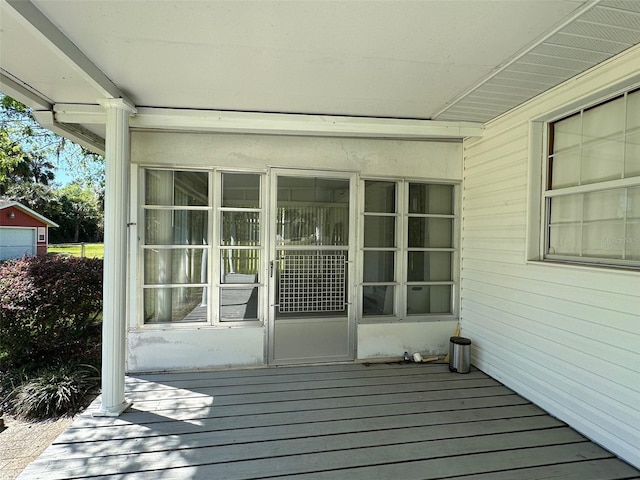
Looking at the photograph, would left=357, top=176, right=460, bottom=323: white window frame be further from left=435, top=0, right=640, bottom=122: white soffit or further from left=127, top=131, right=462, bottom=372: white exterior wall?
left=435, top=0, right=640, bottom=122: white soffit

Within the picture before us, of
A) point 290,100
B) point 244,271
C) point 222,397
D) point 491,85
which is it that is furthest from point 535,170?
point 222,397

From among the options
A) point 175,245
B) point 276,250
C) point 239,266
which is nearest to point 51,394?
point 175,245

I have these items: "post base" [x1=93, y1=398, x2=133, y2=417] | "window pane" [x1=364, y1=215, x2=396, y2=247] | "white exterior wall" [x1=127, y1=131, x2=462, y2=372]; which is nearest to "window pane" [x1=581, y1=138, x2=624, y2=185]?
"white exterior wall" [x1=127, y1=131, x2=462, y2=372]

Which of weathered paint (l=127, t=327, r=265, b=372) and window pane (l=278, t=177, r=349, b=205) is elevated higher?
window pane (l=278, t=177, r=349, b=205)

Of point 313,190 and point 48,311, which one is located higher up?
point 313,190

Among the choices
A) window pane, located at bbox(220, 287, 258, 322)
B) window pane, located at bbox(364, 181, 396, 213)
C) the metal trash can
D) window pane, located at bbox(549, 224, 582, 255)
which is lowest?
the metal trash can

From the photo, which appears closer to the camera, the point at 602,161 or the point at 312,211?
the point at 602,161

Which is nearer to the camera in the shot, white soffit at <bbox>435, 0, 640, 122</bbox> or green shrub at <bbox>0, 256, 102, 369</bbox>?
white soffit at <bbox>435, 0, 640, 122</bbox>

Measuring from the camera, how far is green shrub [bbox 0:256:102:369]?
11.5ft

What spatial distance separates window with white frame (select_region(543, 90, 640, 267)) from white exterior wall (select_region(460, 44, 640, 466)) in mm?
127

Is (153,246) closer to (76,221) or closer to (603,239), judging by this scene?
(603,239)

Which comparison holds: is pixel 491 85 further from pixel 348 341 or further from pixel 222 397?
pixel 222 397

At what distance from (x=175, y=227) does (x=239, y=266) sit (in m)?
0.77

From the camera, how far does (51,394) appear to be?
121 inches
